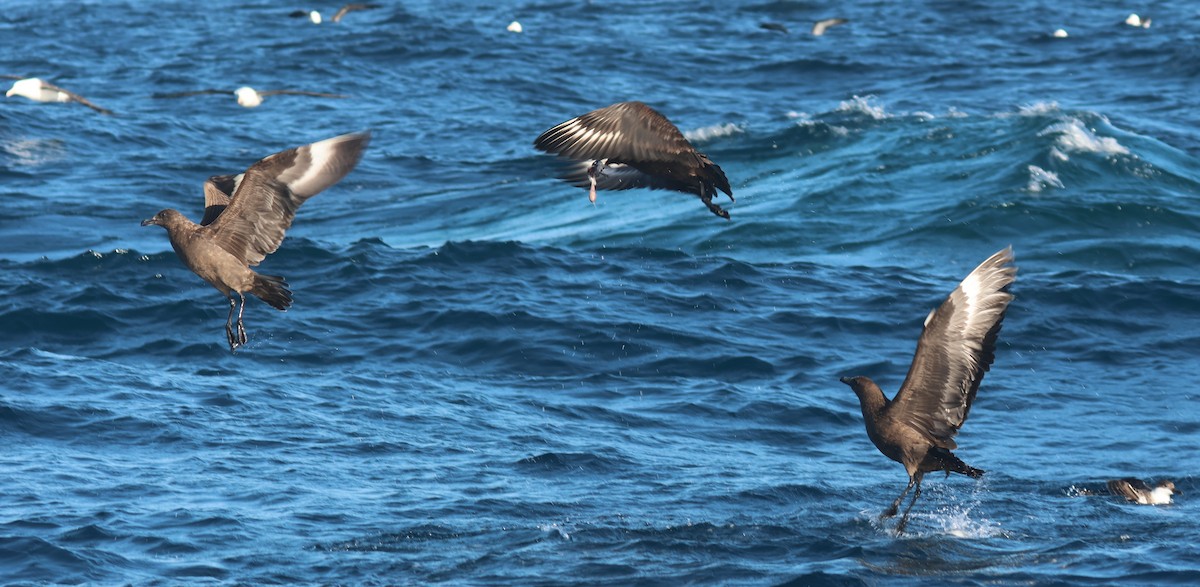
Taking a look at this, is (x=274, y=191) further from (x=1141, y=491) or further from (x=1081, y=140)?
(x=1081, y=140)

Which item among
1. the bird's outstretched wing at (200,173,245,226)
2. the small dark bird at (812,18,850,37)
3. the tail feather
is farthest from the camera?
the small dark bird at (812,18,850,37)

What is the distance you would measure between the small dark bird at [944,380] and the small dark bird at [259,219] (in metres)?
3.20

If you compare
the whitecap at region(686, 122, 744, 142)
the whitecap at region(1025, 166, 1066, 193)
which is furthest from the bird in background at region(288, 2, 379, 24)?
the whitecap at region(1025, 166, 1066, 193)

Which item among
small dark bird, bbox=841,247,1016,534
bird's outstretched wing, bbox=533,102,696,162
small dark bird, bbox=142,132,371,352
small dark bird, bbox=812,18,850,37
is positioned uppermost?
bird's outstretched wing, bbox=533,102,696,162

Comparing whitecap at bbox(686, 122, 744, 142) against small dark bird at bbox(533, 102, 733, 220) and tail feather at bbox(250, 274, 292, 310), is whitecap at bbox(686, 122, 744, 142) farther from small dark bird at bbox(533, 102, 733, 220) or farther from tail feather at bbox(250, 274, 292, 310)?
tail feather at bbox(250, 274, 292, 310)

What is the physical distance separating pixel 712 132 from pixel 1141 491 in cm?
1281

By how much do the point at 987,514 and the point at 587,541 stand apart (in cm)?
251

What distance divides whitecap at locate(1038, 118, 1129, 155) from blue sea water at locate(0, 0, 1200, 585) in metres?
0.10

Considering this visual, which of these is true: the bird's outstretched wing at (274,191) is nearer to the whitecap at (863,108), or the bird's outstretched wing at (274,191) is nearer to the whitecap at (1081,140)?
the whitecap at (1081,140)

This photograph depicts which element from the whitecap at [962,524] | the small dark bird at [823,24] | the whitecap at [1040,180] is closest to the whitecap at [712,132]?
the whitecap at [1040,180]

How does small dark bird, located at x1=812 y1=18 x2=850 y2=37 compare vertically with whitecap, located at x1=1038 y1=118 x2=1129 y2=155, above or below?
above

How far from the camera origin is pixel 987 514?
377 inches

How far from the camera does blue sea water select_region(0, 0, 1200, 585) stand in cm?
917

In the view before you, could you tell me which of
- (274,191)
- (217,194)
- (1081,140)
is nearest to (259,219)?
(274,191)
